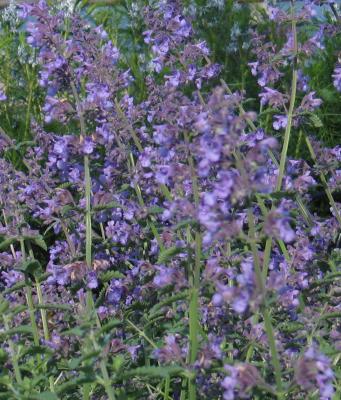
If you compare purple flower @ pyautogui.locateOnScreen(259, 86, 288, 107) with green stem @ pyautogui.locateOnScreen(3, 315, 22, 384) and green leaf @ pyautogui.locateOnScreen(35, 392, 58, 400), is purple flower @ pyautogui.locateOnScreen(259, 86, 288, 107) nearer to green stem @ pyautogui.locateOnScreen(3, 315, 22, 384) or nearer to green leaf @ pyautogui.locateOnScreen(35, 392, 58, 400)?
green stem @ pyautogui.locateOnScreen(3, 315, 22, 384)

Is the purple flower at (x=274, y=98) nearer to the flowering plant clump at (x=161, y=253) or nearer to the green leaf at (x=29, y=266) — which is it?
the flowering plant clump at (x=161, y=253)

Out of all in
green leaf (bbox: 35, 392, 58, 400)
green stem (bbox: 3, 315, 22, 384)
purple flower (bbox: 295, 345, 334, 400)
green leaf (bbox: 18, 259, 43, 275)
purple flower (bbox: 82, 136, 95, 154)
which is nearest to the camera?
purple flower (bbox: 295, 345, 334, 400)

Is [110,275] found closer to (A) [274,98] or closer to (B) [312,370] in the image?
(A) [274,98]

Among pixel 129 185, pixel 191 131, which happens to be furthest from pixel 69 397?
pixel 191 131

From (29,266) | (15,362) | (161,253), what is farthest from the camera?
(29,266)

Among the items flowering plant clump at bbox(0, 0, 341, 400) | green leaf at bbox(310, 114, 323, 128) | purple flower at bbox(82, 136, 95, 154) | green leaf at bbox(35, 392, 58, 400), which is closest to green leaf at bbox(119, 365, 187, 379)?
flowering plant clump at bbox(0, 0, 341, 400)

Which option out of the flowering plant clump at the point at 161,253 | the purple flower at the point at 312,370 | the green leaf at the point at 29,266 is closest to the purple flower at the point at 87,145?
the flowering plant clump at the point at 161,253

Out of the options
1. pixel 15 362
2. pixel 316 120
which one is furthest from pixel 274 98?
pixel 15 362

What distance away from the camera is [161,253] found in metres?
2.76

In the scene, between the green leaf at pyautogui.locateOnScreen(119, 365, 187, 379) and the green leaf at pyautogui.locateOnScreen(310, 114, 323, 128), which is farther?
the green leaf at pyautogui.locateOnScreen(310, 114, 323, 128)

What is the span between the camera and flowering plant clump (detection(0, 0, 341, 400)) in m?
2.35

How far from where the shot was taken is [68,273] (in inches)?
118

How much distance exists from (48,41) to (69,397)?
1.28m

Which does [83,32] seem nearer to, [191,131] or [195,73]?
[195,73]
